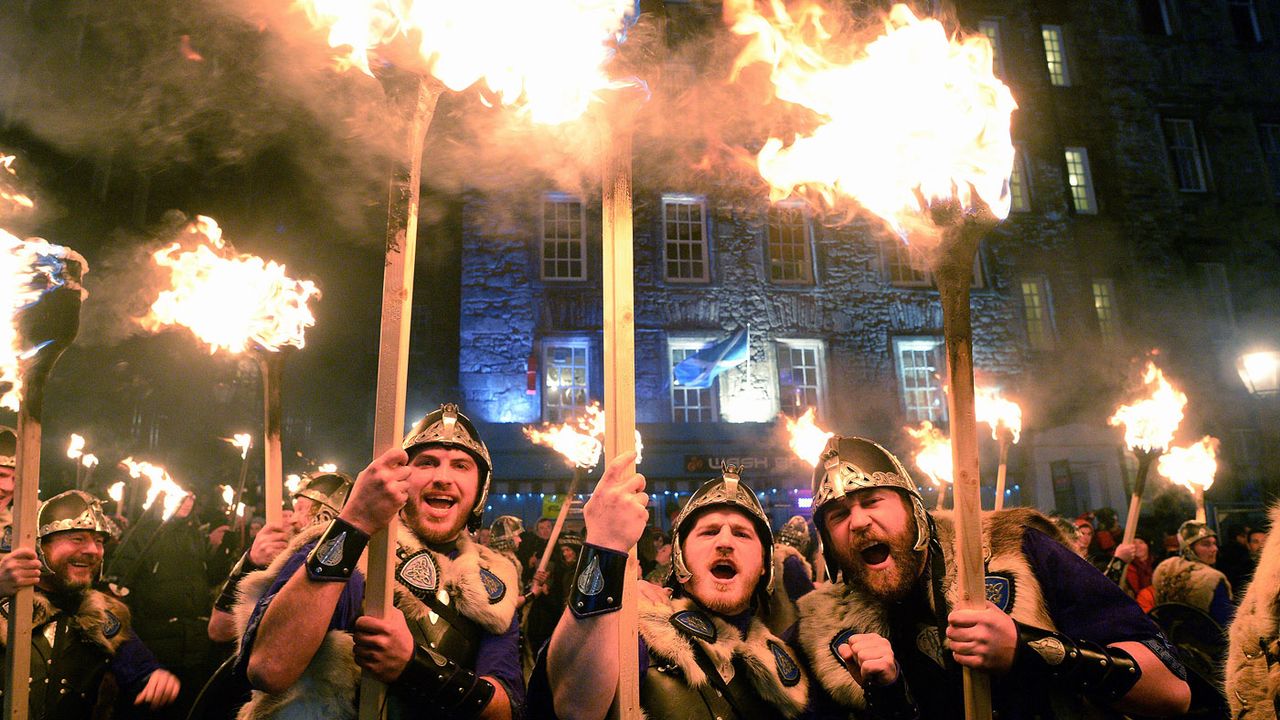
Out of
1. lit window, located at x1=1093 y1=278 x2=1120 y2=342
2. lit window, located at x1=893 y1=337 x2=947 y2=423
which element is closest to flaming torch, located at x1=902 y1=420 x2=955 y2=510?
lit window, located at x1=893 y1=337 x2=947 y2=423

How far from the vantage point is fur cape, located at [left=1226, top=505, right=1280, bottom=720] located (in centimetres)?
268

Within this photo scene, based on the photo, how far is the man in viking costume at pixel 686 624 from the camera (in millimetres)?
2270

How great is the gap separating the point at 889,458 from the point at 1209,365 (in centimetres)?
2083

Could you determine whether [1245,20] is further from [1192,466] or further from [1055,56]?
[1192,466]

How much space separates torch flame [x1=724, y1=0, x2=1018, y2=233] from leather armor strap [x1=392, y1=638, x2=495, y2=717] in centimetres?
236

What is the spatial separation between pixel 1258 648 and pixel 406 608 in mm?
3419

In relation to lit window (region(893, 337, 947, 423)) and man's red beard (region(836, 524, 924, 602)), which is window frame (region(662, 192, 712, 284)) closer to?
lit window (region(893, 337, 947, 423))

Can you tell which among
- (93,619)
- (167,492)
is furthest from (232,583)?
(167,492)

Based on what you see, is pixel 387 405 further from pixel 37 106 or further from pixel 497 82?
pixel 37 106

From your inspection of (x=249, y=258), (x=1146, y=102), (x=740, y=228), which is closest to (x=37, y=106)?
(x=249, y=258)

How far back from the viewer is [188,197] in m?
16.6

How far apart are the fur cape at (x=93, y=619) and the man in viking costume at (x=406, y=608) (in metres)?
2.54

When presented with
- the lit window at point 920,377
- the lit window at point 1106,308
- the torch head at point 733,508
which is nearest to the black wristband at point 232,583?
the torch head at point 733,508

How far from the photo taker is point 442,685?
2.46 m
